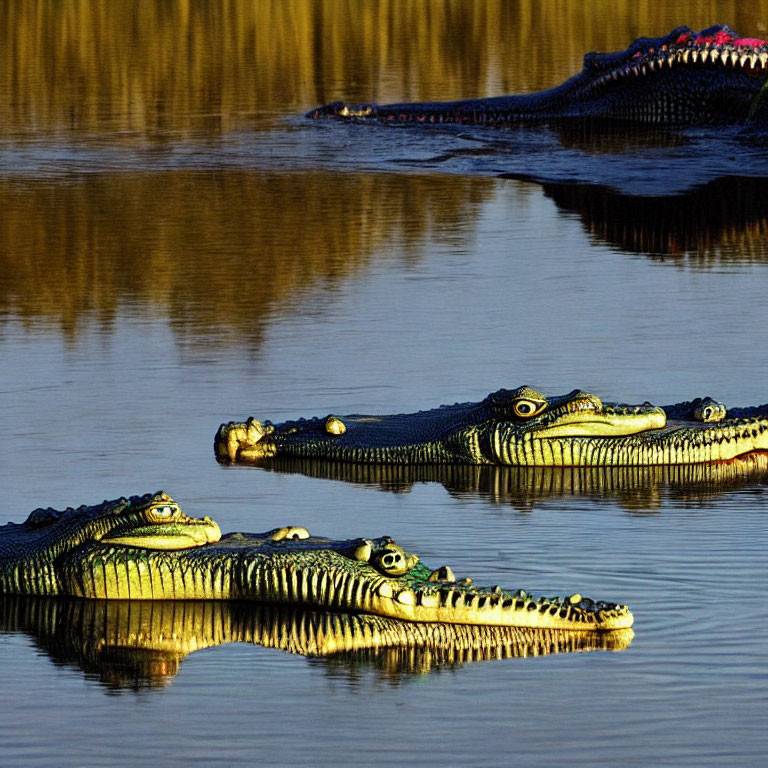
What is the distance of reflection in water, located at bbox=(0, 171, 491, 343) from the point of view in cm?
1628

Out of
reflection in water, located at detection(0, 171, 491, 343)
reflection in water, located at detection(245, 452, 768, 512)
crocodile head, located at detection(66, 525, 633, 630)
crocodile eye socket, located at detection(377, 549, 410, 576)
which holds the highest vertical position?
crocodile eye socket, located at detection(377, 549, 410, 576)

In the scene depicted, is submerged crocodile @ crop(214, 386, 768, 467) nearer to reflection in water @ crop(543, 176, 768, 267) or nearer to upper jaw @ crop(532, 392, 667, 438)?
upper jaw @ crop(532, 392, 667, 438)

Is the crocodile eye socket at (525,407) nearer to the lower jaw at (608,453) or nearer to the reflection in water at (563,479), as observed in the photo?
the lower jaw at (608,453)

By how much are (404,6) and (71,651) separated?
32.7 meters

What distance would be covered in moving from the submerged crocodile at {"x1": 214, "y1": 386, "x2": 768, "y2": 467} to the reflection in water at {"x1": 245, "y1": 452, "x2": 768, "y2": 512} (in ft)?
0.18

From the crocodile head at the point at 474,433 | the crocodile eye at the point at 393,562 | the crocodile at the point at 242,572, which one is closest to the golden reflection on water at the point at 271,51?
the crocodile head at the point at 474,433

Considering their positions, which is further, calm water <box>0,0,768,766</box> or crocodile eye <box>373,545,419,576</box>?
crocodile eye <box>373,545,419,576</box>

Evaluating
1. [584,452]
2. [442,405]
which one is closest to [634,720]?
[584,452]

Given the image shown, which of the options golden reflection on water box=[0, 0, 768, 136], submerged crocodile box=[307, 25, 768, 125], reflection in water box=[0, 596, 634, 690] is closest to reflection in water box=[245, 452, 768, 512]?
reflection in water box=[0, 596, 634, 690]

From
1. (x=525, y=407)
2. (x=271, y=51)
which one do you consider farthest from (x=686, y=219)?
(x=271, y=51)

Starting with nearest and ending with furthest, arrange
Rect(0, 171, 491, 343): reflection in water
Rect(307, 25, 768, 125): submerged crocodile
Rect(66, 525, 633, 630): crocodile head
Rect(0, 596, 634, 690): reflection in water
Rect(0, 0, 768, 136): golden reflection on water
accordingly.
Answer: Rect(0, 596, 634, 690): reflection in water < Rect(66, 525, 633, 630): crocodile head < Rect(0, 171, 491, 343): reflection in water < Rect(307, 25, 768, 125): submerged crocodile < Rect(0, 0, 768, 136): golden reflection on water

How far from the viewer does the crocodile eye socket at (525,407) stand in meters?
11.2

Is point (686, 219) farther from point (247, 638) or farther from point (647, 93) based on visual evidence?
point (247, 638)

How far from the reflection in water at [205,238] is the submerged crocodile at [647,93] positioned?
148 inches
